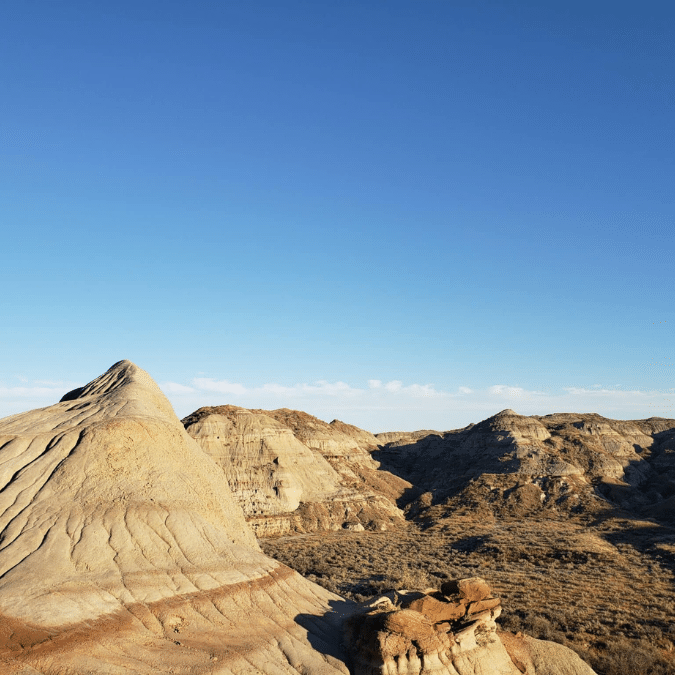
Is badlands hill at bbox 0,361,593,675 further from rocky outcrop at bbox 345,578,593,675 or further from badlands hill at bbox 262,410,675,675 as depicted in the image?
badlands hill at bbox 262,410,675,675

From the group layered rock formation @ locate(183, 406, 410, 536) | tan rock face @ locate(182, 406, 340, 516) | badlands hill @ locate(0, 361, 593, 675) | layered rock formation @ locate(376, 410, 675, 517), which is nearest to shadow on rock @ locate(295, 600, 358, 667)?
badlands hill @ locate(0, 361, 593, 675)

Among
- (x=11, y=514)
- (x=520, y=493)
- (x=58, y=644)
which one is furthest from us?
(x=520, y=493)

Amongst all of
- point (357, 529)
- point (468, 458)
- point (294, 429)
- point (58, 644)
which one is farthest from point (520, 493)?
point (58, 644)

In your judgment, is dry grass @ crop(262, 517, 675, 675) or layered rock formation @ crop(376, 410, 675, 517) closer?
dry grass @ crop(262, 517, 675, 675)

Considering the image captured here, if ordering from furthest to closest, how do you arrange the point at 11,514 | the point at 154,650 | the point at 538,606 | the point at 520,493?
the point at 520,493
the point at 538,606
the point at 11,514
the point at 154,650

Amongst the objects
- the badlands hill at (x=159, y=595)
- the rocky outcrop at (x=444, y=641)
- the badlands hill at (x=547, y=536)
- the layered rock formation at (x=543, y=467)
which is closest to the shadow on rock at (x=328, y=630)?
the badlands hill at (x=159, y=595)

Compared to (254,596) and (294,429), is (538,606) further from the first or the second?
(294,429)

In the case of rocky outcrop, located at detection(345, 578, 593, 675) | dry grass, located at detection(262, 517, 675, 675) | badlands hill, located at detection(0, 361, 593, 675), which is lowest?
dry grass, located at detection(262, 517, 675, 675)
